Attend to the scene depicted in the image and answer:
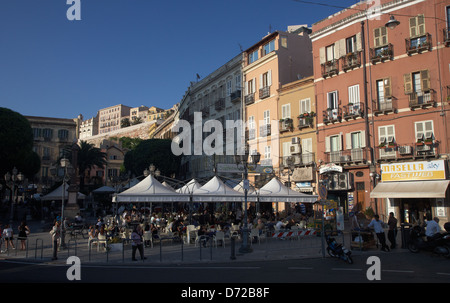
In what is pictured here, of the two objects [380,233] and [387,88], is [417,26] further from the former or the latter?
[380,233]

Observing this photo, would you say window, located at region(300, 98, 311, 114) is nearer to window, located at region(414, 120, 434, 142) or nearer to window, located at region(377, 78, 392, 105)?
window, located at region(377, 78, 392, 105)

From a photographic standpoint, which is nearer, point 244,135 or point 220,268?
point 220,268

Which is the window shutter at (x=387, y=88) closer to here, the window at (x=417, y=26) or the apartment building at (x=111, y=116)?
the window at (x=417, y=26)

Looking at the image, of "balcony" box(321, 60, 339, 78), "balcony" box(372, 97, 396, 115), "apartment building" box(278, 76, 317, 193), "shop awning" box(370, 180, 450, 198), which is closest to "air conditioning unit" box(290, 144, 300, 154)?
"apartment building" box(278, 76, 317, 193)

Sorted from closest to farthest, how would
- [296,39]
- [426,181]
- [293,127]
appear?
[426,181] < [293,127] < [296,39]

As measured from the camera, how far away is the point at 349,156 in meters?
27.4

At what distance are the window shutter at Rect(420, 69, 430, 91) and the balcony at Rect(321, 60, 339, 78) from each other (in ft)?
21.2

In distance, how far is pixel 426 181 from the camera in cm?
2330

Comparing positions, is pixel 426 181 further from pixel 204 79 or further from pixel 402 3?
pixel 204 79

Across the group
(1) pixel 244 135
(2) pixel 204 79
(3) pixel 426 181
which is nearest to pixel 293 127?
(1) pixel 244 135

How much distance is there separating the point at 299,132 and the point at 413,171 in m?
→ 10.5
